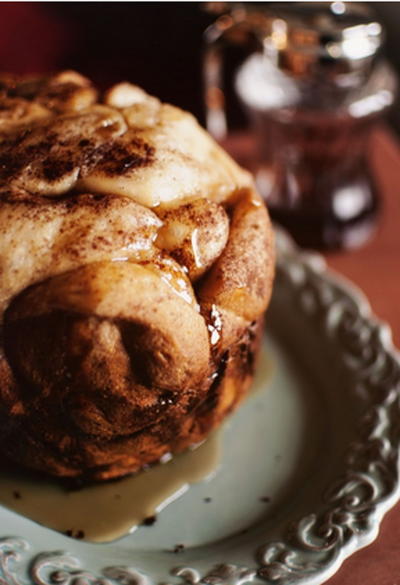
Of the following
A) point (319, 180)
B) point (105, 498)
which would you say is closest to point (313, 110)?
point (319, 180)

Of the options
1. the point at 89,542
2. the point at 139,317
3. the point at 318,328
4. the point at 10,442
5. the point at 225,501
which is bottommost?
the point at 318,328

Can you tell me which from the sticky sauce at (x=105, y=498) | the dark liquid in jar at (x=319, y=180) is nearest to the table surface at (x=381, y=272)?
the dark liquid in jar at (x=319, y=180)

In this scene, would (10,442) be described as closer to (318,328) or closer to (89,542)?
(89,542)

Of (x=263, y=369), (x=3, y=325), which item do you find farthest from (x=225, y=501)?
(x=3, y=325)

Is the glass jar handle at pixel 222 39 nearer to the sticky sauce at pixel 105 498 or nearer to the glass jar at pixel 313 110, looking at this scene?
the glass jar at pixel 313 110

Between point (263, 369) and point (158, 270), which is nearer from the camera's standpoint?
point (158, 270)

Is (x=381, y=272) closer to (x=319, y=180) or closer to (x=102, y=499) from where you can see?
(x=319, y=180)

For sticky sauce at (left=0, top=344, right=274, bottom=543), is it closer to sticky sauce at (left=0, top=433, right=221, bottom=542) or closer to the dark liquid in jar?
sticky sauce at (left=0, top=433, right=221, bottom=542)
